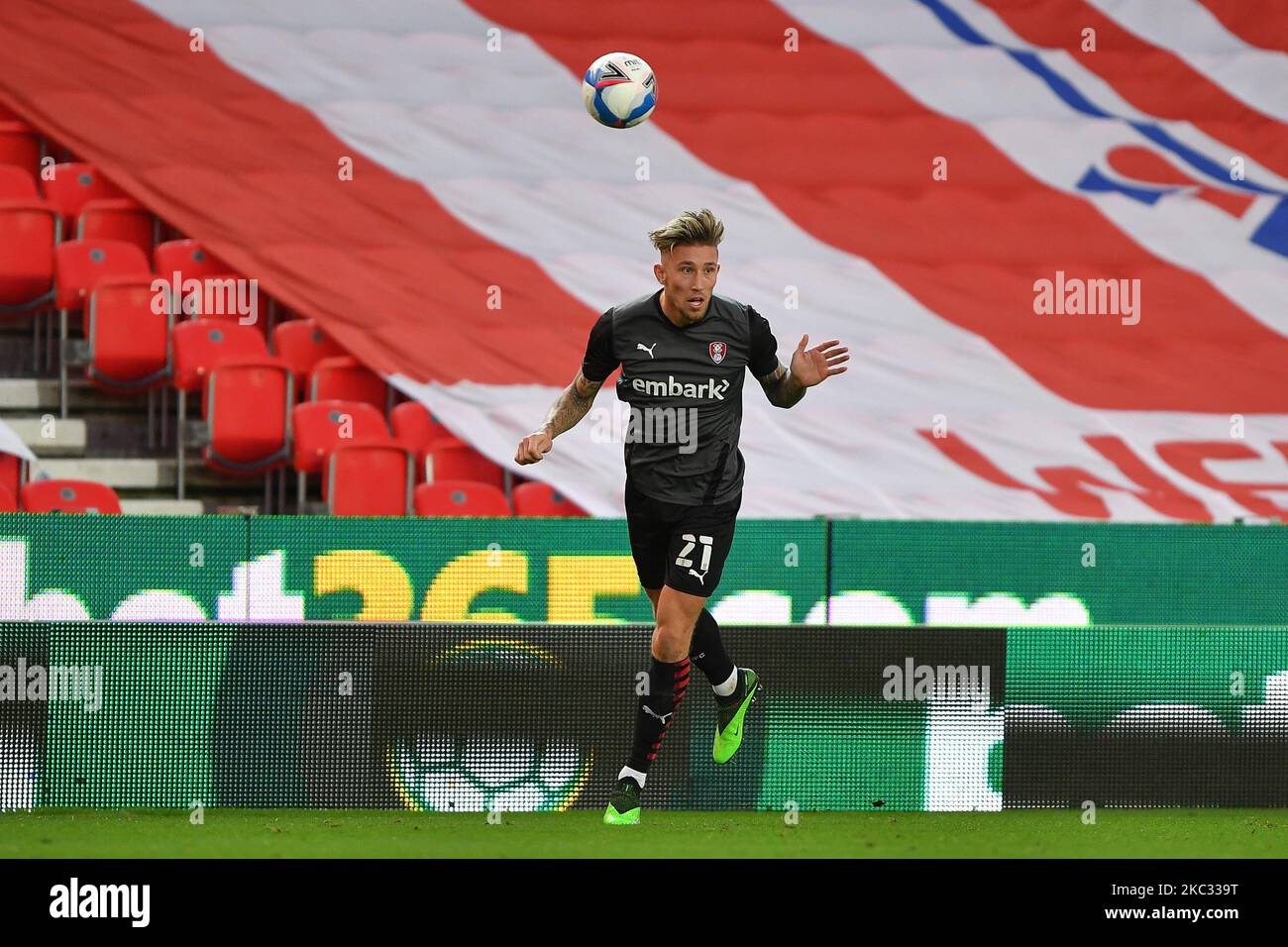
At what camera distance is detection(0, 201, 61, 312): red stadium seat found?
10914 mm

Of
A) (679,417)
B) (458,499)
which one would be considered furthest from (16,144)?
(679,417)

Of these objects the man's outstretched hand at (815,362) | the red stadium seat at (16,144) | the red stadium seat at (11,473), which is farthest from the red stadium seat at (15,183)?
the man's outstretched hand at (815,362)

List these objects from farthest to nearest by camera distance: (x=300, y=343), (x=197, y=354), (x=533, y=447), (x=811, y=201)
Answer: (x=811, y=201) < (x=300, y=343) < (x=197, y=354) < (x=533, y=447)

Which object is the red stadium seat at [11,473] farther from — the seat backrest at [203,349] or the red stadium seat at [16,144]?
Result: the red stadium seat at [16,144]

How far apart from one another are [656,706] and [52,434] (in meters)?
6.75

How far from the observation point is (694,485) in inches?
203

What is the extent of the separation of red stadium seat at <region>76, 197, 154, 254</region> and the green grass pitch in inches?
275

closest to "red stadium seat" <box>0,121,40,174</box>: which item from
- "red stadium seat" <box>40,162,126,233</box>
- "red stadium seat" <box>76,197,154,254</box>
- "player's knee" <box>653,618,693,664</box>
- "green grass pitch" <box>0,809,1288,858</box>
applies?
"red stadium seat" <box>40,162,126,233</box>

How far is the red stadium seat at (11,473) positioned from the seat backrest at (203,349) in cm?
164

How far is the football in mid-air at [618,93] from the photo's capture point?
23.6ft

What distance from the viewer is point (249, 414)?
34.5 ft

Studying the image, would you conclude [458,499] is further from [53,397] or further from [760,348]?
[760,348]

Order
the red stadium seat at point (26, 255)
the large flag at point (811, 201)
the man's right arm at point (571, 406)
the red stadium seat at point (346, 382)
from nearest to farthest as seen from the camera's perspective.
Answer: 1. the man's right arm at point (571, 406)
2. the red stadium seat at point (26, 255)
3. the red stadium seat at point (346, 382)
4. the large flag at point (811, 201)

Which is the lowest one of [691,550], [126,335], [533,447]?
[691,550]
